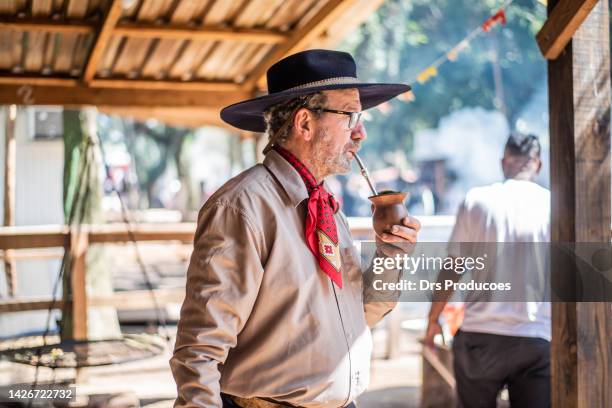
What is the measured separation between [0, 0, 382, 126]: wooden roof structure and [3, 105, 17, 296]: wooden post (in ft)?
7.56

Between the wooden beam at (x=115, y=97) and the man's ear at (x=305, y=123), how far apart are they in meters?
3.61

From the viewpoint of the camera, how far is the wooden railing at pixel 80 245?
5.36 meters

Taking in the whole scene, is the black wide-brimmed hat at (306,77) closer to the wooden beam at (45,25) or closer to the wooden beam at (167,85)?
the wooden beam at (45,25)

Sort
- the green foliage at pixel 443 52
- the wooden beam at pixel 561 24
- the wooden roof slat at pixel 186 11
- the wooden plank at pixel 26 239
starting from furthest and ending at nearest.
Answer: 1. the green foliage at pixel 443 52
2. the wooden plank at pixel 26 239
3. the wooden roof slat at pixel 186 11
4. the wooden beam at pixel 561 24

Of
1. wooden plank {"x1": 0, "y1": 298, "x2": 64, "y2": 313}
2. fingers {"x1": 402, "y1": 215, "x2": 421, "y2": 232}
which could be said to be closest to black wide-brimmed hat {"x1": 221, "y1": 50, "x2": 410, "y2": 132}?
fingers {"x1": 402, "y1": 215, "x2": 421, "y2": 232}

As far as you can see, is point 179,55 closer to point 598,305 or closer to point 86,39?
point 86,39

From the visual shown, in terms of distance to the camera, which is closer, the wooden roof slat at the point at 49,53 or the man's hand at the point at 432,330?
the man's hand at the point at 432,330

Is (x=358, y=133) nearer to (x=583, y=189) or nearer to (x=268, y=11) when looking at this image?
(x=583, y=189)

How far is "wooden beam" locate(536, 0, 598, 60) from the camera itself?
225 cm

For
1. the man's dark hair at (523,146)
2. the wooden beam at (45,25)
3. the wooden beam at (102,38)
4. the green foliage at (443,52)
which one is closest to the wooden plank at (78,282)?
the wooden beam at (102,38)

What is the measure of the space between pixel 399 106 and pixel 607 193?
18.3 metres

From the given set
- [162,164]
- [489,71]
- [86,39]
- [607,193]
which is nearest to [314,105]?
[607,193]

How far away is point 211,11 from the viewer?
432cm

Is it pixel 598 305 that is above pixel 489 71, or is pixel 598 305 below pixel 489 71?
below
